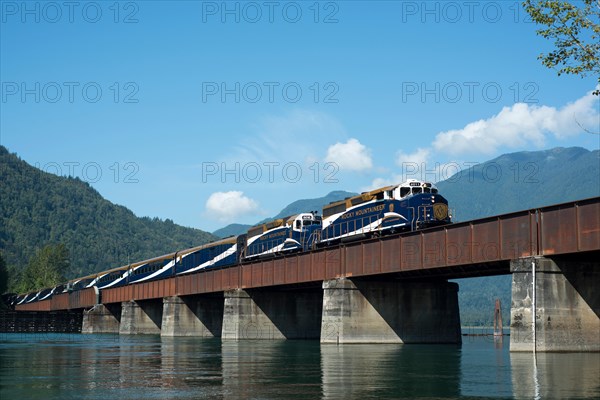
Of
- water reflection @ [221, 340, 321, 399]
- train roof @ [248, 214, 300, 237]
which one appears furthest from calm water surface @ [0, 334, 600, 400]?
train roof @ [248, 214, 300, 237]

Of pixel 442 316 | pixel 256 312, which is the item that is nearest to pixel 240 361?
pixel 442 316

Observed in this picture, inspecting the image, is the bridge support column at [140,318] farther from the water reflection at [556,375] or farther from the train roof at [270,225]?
the water reflection at [556,375]

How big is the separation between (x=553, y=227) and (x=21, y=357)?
104ft

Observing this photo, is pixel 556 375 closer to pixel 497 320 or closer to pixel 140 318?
pixel 497 320

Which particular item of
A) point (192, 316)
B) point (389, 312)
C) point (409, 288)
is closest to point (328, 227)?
point (409, 288)

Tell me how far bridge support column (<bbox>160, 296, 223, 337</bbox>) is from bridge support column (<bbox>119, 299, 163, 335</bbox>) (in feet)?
52.7

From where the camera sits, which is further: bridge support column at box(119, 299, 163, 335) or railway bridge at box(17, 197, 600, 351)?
bridge support column at box(119, 299, 163, 335)

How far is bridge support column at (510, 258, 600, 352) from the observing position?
40.0 m

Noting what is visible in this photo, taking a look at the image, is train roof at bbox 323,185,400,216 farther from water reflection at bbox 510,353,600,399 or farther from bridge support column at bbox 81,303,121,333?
bridge support column at bbox 81,303,121,333

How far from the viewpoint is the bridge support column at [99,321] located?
121250 mm

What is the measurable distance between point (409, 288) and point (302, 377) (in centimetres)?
2947

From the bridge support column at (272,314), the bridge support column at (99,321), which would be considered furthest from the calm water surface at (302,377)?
the bridge support column at (99,321)

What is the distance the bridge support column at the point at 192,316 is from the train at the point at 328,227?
12.5ft

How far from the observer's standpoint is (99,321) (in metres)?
122
